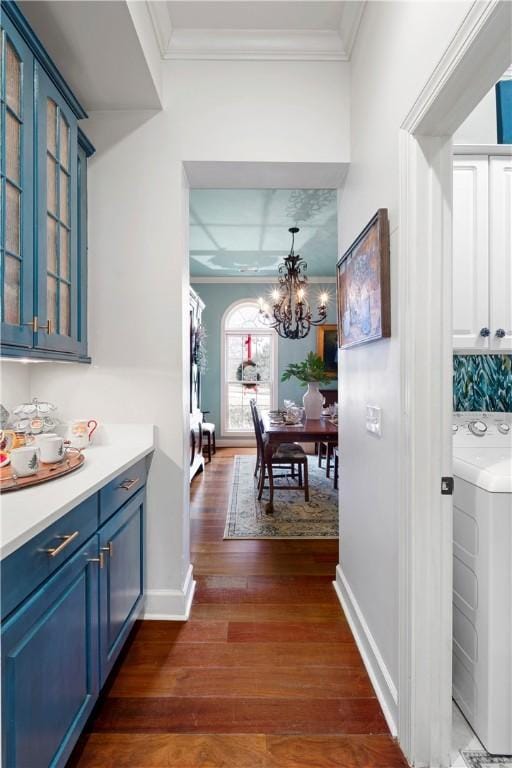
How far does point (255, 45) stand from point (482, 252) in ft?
5.37

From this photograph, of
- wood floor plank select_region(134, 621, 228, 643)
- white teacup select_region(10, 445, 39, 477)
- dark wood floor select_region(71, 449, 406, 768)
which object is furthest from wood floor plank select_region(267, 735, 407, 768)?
white teacup select_region(10, 445, 39, 477)

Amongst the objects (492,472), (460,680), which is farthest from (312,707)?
(492,472)

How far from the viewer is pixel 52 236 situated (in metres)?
1.61

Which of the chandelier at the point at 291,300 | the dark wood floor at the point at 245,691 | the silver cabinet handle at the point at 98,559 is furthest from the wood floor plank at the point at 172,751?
the chandelier at the point at 291,300

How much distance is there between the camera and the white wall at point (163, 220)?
2043 millimetres

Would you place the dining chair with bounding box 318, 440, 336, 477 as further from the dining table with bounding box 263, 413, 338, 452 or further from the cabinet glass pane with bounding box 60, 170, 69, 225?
the cabinet glass pane with bounding box 60, 170, 69, 225

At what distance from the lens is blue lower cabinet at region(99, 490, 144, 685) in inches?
56.9

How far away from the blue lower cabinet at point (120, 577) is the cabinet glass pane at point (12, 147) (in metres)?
1.34

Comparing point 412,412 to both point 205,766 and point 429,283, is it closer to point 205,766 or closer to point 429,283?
point 429,283

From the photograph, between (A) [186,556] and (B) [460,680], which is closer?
(B) [460,680]

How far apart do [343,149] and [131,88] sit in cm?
114

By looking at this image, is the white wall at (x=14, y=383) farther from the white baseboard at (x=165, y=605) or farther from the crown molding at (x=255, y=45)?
the crown molding at (x=255, y=45)

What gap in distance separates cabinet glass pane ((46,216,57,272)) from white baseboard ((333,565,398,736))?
217cm

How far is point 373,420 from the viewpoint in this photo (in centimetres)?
167
